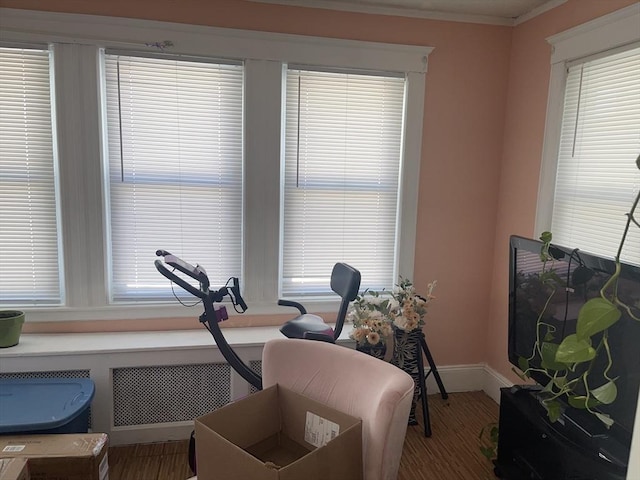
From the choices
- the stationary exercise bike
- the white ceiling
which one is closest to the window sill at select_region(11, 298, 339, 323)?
the stationary exercise bike

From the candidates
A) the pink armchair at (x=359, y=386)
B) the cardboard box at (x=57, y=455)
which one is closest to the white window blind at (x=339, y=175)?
the pink armchair at (x=359, y=386)

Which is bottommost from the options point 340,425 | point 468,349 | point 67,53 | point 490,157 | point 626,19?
point 468,349

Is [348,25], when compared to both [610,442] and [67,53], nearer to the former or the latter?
[67,53]

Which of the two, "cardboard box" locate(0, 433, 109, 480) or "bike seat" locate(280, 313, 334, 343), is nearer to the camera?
"cardboard box" locate(0, 433, 109, 480)

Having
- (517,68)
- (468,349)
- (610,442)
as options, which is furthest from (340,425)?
(517,68)

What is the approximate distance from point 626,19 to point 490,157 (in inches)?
43.6

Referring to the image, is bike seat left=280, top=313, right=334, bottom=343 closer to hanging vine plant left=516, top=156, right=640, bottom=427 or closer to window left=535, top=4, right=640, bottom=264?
hanging vine plant left=516, top=156, right=640, bottom=427

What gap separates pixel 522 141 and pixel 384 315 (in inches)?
56.4

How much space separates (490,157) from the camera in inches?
122

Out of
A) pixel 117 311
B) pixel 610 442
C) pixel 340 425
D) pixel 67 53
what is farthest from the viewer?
pixel 117 311

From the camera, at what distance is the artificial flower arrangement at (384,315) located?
2.66 metres

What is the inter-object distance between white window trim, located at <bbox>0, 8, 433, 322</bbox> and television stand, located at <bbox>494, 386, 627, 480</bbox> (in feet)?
4.16

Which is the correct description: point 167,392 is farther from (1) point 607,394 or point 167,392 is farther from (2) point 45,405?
(1) point 607,394

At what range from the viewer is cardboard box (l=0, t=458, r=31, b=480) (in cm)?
171
